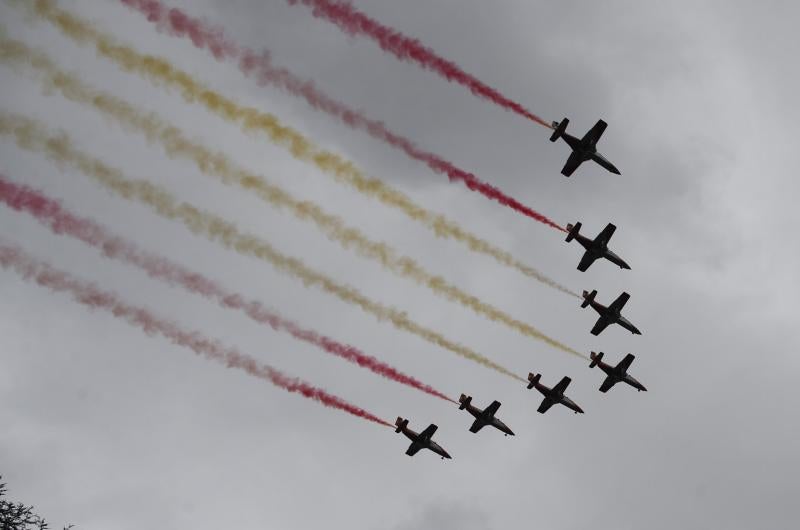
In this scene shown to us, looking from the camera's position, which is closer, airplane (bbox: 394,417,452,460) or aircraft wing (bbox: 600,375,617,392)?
airplane (bbox: 394,417,452,460)

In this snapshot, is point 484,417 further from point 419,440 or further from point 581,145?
point 581,145

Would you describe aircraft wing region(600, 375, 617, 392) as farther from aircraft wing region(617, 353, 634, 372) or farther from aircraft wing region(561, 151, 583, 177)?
aircraft wing region(561, 151, 583, 177)

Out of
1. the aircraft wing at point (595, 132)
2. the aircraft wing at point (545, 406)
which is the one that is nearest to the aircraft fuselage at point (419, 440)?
the aircraft wing at point (545, 406)

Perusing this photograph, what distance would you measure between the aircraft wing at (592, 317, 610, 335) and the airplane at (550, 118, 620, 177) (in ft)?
48.3

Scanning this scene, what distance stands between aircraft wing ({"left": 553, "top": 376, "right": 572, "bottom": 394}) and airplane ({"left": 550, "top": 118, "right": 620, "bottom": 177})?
691 inches

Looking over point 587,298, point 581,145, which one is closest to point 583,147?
point 581,145

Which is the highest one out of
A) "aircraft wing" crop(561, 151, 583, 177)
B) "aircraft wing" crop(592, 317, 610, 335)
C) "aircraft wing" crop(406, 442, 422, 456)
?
"aircraft wing" crop(561, 151, 583, 177)

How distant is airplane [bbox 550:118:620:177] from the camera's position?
258ft

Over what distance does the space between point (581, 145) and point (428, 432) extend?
74.0 ft

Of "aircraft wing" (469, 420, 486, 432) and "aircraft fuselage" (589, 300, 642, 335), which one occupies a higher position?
"aircraft fuselage" (589, 300, 642, 335)

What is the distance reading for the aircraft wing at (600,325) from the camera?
91.4 metres

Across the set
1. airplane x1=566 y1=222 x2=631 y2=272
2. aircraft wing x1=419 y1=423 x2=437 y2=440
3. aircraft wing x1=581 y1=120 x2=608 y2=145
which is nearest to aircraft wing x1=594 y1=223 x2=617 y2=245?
airplane x1=566 y1=222 x2=631 y2=272

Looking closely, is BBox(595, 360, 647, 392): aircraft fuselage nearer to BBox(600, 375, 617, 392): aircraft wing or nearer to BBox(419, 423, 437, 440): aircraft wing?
BBox(600, 375, 617, 392): aircraft wing

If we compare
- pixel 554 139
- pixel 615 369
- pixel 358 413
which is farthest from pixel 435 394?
pixel 615 369
